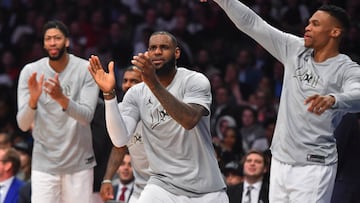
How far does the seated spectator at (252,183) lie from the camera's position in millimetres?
8953

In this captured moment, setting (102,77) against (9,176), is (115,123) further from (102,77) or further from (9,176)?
(9,176)

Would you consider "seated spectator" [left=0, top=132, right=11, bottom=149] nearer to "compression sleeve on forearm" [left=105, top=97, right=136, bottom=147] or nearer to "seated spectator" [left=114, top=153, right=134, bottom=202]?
"seated spectator" [left=114, top=153, right=134, bottom=202]

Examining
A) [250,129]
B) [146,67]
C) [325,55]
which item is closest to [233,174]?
[250,129]

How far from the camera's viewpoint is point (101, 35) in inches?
551

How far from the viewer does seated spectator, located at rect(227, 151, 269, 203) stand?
29.4ft

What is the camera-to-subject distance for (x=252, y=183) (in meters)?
9.11

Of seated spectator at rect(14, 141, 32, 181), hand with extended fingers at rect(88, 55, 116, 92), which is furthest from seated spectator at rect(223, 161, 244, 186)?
hand with extended fingers at rect(88, 55, 116, 92)

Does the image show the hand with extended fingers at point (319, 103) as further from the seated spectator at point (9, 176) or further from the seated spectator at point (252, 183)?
the seated spectator at point (9, 176)

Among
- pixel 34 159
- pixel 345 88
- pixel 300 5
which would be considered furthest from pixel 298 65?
pixel 300 5

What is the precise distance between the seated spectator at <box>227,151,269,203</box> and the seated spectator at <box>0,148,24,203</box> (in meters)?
2.16

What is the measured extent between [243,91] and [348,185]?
17.3 feet

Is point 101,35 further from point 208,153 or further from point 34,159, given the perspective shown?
point 208,153

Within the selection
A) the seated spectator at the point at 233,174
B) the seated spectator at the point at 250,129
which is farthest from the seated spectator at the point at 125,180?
the seated spectator at the point at 250,129

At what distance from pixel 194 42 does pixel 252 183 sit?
4803mm
